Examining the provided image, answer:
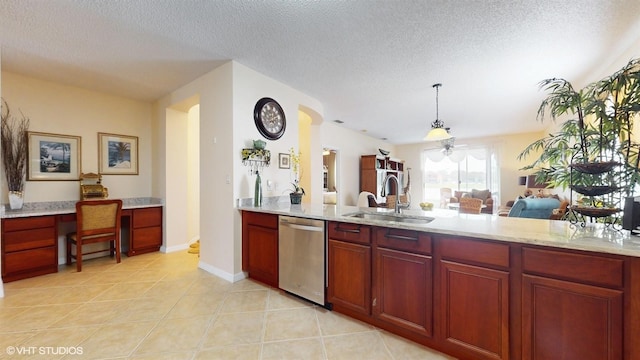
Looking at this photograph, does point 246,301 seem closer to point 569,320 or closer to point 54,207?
point 569,320

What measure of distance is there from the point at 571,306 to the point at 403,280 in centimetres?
87

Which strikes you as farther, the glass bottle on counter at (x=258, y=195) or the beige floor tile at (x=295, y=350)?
the glass bottle on counter at (x=258, y=195)

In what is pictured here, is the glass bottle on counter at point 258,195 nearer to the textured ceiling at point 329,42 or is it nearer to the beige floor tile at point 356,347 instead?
the textured ceiling at point 329,42

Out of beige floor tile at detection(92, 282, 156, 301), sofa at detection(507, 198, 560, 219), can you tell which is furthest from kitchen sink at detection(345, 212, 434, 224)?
beige floor tile at detection(92, 282, 156, 301)

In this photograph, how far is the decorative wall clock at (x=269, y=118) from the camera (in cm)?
316

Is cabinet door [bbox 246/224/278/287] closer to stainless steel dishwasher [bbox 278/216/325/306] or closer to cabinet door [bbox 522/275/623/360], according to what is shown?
stainless steel dishwasher [bbox 278/216/325/306]

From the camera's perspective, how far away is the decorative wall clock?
316 centimetres

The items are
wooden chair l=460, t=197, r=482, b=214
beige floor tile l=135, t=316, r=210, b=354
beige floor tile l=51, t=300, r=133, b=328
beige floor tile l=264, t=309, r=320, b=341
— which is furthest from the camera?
wooden chair l=460, t=197, r=482, b=214

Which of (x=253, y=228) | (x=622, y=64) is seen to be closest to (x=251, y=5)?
(x=253, y=228)

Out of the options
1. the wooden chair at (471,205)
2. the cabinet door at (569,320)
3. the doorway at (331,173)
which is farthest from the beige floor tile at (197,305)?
the wooden chair at (471,205)

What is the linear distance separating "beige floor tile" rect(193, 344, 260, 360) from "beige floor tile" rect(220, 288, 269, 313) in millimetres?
512

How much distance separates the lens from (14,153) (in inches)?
123

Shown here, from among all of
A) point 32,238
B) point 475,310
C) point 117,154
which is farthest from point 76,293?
point 475,310

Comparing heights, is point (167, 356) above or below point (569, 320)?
below
